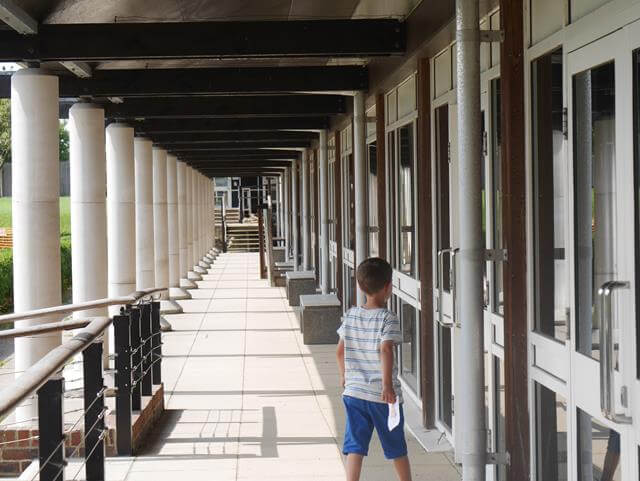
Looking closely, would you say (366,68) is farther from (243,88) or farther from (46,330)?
(46,330)

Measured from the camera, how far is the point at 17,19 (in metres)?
7.28

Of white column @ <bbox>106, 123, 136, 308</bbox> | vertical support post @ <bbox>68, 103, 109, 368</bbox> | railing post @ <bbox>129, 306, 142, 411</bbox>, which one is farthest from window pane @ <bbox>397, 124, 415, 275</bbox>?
white column @ <bbox>106, 123, 136, 308</bbox>

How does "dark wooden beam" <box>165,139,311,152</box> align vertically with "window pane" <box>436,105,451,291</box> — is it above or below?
above

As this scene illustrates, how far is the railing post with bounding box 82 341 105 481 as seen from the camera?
4898 millimetres

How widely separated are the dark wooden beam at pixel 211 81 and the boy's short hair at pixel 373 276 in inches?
210

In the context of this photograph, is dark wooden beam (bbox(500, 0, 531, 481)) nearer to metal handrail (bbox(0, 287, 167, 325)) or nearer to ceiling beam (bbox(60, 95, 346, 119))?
metal handrail (bbox(0, 287, 167, 325))

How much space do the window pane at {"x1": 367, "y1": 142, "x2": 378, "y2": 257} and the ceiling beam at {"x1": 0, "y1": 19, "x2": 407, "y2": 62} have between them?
10.5 ft

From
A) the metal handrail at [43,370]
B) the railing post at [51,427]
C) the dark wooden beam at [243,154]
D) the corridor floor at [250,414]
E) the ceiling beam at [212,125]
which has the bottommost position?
the corridor floor at [250,414]

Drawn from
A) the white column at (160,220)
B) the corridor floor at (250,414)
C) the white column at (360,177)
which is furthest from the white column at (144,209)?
the white column at (360,177)

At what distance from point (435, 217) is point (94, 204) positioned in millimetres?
4801

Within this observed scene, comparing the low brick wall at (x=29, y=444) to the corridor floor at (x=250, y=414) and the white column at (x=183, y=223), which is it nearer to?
the corridor floor at (x=250, y=414)

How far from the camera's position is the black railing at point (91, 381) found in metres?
3.41

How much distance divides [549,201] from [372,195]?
6796 millimetres

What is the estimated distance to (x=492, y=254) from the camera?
509 centimetres
